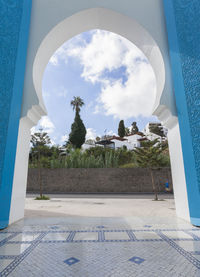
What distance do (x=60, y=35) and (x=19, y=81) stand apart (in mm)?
1322

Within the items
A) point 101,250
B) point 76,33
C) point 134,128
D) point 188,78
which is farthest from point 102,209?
point 134,128

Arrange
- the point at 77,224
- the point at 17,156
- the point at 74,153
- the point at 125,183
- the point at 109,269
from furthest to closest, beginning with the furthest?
the point at 74,153
the point at 125,183
the point at 17,156
the point at 77,224
the point at 109,269

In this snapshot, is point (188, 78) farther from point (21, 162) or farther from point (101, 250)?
point (21, 162)

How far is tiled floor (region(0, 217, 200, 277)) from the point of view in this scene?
1266 millimetres

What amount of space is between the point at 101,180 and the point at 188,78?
29.6ft

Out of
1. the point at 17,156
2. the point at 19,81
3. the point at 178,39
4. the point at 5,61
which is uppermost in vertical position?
the point at 178,39

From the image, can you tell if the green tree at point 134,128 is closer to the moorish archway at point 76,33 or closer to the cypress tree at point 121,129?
the cypress tree at point 121,129

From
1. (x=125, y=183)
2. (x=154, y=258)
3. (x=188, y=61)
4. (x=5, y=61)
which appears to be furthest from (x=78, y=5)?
(x=125, y=183)

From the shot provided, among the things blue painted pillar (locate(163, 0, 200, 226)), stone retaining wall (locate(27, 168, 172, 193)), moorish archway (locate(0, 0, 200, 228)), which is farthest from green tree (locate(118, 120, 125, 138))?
blue painted pillar (locate(163, 0, 200, 226))

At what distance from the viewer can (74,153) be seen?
12.1 m

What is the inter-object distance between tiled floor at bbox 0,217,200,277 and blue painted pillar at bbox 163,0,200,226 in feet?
2.27

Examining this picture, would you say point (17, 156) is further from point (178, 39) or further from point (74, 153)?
point (74, 153)

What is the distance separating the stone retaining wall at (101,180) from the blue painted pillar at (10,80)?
8.71 meters

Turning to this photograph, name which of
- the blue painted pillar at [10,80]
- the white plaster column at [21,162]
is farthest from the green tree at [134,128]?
the blue painted pillar at [10,80]
